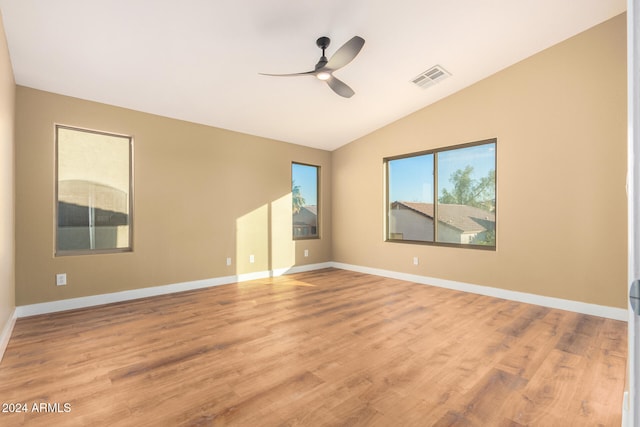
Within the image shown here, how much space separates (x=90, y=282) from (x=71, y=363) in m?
1.71

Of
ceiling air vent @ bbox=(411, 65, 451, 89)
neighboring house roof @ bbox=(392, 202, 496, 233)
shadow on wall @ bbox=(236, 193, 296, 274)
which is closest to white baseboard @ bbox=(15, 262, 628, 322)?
shadow on wall @ bbox=(236, 193, 296, 274)

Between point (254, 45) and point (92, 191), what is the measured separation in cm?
274

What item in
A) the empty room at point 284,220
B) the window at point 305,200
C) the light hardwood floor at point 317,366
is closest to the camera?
the light hardwood floor at point 317,366

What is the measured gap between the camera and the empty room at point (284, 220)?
1.92 m

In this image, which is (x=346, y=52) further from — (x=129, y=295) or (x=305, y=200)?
(x=129, y=295)

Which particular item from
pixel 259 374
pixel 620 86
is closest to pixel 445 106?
pixel 620 86

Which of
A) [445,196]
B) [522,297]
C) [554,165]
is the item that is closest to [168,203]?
[445,196]

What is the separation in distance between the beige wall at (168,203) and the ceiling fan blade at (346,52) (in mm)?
2664

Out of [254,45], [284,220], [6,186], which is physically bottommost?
[284,220]

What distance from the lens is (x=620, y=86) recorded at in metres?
3.23

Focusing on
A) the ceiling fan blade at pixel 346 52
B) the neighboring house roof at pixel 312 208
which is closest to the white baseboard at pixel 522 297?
the neighboring house roof at pixel 312 208

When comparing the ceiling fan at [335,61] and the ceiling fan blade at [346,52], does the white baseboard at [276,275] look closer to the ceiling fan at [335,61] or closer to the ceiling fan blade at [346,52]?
the ceiling fan at [335,61]

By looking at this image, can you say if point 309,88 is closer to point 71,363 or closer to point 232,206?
point 232,206

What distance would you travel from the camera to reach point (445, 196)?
4727 millimetres
